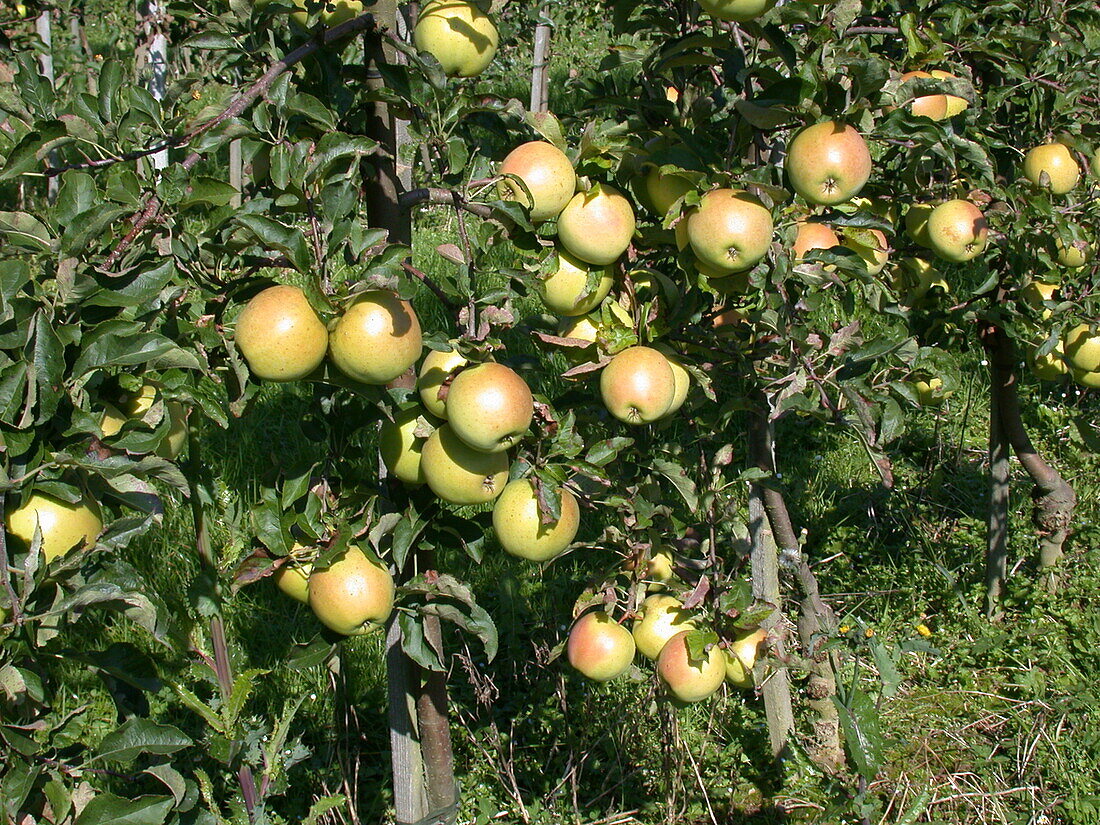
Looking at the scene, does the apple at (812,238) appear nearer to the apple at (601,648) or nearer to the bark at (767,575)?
the bark at (767,575)

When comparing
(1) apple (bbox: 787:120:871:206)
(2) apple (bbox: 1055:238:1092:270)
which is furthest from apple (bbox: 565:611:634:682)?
(2) apple (bbox: 1055:238:1092:270)

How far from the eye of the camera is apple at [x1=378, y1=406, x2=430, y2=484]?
1352 mm

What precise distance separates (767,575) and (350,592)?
1.05m

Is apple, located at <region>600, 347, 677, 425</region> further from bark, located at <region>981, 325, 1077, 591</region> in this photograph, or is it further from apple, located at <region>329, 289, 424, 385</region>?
bark, located at <region>981, 325, 1077, 591</region>

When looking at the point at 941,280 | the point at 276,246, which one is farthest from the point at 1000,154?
the point at 276,246

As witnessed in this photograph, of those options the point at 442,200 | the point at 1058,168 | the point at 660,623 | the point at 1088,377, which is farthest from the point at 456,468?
the point at 1088,377

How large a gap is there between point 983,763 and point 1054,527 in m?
0.87

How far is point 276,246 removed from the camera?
109 cm

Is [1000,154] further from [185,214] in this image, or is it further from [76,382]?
[76,382]

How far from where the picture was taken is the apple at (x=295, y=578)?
140 cm

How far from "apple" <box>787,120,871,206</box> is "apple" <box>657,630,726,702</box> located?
0.70 m

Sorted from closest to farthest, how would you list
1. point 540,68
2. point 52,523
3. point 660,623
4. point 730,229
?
point 52,523 → point 730,229 → point 660,623 → point 540,68

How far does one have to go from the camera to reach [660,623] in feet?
5.49

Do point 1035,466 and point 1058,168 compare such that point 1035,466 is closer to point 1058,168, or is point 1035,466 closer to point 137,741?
point 1058,168
